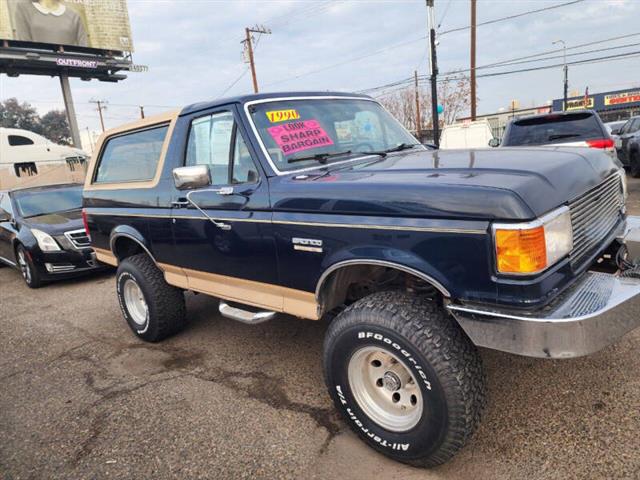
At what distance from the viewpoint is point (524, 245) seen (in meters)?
2.08

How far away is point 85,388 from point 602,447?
3586mm

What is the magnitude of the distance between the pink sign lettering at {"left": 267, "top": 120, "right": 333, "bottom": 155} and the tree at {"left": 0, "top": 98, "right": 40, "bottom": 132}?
7383 centimetres

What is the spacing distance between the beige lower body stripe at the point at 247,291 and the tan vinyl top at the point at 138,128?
76cm

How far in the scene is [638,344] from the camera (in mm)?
3525

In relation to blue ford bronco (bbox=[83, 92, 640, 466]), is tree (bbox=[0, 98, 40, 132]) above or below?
above

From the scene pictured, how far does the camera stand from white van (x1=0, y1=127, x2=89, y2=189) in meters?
25.9


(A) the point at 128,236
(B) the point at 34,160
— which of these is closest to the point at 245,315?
(A) the point at 128,236

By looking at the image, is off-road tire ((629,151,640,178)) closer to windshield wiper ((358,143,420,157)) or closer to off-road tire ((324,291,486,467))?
windshield wiper ((358,143,420,157))

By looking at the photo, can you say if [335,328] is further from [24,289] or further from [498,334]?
[24,289]

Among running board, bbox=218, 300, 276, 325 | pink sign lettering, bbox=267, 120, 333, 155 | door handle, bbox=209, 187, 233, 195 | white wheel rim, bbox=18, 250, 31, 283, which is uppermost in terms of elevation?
pink sign lettering, bbox=267, 120, 333, 155

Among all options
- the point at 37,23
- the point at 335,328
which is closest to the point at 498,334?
the point at 335,328

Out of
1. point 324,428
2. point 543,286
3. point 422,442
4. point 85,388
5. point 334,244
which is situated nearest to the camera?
point 543,286

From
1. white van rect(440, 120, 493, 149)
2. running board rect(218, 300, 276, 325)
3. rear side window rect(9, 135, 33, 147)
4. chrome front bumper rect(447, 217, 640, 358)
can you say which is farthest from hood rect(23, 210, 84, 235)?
rear side window rect(9, 135, 33, 147)

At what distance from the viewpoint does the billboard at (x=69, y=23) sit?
96.4 ft
